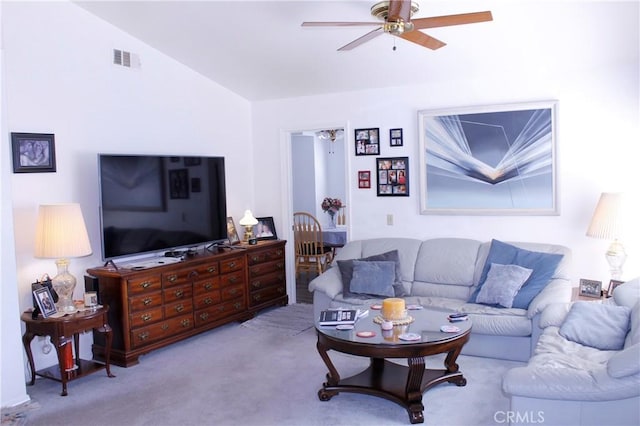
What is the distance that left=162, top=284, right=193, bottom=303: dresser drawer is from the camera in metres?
4.72

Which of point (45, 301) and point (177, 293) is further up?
point (45, 301)

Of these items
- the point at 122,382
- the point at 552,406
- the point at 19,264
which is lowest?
the point at 122,382

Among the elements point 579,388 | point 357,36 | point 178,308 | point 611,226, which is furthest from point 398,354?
point 357,36

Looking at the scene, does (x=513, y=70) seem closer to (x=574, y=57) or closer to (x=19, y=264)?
(x=574, y=57)

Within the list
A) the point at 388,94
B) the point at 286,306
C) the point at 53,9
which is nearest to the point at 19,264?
the point at 53,9

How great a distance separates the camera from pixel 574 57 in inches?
180

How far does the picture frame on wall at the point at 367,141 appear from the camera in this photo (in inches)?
227

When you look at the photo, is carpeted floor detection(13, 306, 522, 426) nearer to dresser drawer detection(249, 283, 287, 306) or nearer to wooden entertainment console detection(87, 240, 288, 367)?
wooden entertainment console detection(87, 240, 288, 367)

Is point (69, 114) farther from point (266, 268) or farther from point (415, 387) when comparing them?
point (415, 387)

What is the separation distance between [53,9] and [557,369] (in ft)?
14.4

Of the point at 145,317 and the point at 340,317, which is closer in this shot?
the point at 340,317

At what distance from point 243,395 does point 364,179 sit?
9.33 feet

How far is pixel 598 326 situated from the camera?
3.47 meters

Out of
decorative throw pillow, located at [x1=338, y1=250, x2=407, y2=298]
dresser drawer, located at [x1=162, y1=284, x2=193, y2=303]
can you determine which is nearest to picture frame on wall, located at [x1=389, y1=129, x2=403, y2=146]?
decorative throw pillow, located at [x1=338, y1=250, x2=407, y2=298]
